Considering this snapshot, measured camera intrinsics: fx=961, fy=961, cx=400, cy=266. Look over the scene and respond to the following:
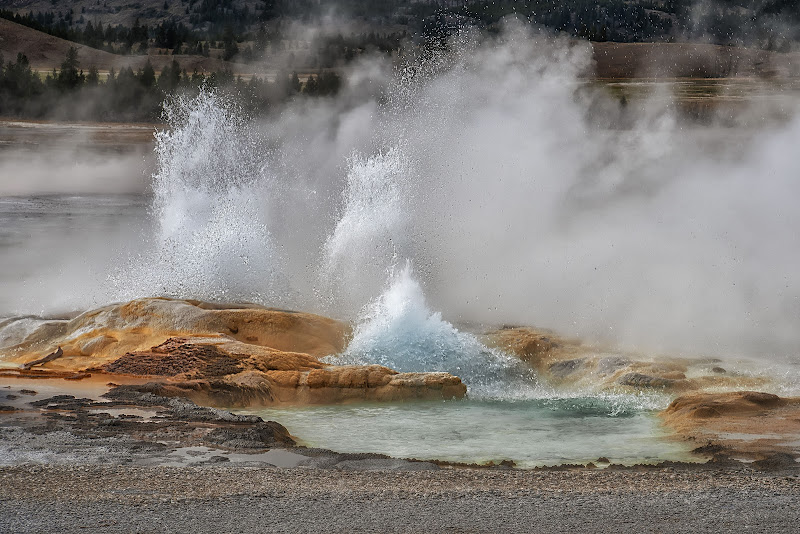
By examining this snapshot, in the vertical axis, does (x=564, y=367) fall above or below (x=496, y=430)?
below

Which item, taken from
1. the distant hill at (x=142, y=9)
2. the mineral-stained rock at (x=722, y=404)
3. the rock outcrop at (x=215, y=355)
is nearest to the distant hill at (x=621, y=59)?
the distant hill at (x=142, y=9)

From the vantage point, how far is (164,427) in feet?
30.3

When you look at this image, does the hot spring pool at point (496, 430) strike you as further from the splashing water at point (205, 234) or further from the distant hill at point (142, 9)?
the distant hill at point (142, 9)

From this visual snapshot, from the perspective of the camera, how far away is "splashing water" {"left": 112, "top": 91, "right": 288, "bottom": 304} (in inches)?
680

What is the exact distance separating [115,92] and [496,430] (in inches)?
1895

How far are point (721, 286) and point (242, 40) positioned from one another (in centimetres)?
7012

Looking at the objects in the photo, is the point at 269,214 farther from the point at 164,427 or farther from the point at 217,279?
the point at 164,427

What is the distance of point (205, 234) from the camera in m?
19.0

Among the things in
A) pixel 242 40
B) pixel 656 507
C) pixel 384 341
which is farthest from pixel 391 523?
pixel 242 40

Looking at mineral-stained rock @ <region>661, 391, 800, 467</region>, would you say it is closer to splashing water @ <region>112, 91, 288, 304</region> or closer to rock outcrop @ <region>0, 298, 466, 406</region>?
rock outcrop @ <region>0, 298, 466, 406</region>

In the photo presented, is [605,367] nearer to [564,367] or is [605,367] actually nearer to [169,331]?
[564,367]

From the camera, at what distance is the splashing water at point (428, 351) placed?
1270 centimetres

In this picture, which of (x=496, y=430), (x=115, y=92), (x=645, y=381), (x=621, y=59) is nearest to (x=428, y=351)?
(x=645, y=381)

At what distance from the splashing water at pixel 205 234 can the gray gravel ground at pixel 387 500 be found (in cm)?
907
